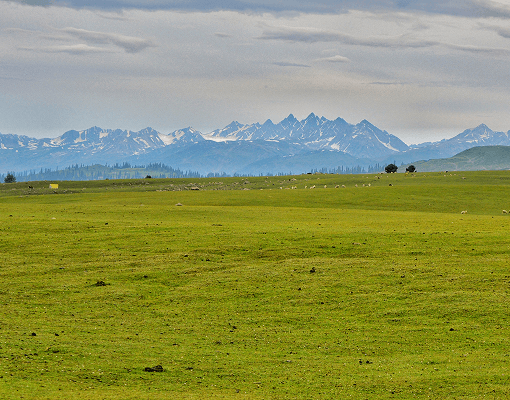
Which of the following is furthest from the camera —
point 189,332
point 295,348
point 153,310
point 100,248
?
point 100,248

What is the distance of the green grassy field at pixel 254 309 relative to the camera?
1727cm

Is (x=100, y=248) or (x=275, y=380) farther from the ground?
(x=100, y=248)

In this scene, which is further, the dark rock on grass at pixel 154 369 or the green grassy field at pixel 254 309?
the dark rock on grass at pixel 154 369

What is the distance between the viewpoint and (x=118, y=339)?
21141mm

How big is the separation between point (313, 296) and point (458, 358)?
8.92 m

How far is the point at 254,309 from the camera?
84.3 ft

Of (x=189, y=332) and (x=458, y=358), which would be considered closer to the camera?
(x=458, y=358)

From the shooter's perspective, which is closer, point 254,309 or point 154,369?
point 154,369

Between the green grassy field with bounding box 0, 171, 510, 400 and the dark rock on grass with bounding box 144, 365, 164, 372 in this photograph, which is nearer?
the green grassy field with bounding box 0, 171, 510, 400

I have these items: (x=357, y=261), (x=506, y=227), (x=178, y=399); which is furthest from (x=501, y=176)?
(x=178, y=399)

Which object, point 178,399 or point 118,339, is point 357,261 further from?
point 178,399

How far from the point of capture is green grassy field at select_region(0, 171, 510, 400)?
17.3m

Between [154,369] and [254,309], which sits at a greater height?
[254,309]

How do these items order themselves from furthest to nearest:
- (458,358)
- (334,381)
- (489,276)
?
(489,276) → (458,358) → (334,381)
